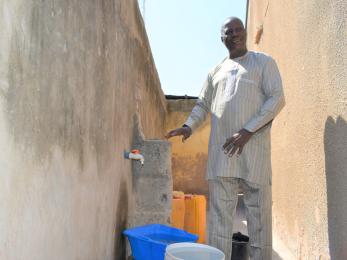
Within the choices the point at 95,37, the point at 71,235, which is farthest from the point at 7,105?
the point at 95,37

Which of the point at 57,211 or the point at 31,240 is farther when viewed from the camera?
the point at 57,211

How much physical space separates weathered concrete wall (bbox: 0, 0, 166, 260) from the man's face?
0.77 m

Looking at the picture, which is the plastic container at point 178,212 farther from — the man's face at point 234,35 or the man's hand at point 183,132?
the man's face at point 234,35

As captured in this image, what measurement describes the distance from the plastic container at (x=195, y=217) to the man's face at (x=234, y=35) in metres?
2.00

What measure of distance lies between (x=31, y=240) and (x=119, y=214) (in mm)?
1350

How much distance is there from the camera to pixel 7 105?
1067 millimetres

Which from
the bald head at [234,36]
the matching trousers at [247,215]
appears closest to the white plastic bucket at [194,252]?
the matching trousers at [247,215]

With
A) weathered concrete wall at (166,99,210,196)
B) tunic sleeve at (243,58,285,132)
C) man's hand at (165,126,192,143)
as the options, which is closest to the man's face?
tunic sleeve at (243,58,285,132)

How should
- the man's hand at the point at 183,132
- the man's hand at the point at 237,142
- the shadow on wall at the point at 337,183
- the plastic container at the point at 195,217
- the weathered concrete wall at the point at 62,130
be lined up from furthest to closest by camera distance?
the plastic container at the point at 195,217 < the man's hand at the point at 183,132 < the man's hand at the point at 237,142 < the shadow on wall at the point at 337,183 < the weathered concrete wall at the point at 62,130

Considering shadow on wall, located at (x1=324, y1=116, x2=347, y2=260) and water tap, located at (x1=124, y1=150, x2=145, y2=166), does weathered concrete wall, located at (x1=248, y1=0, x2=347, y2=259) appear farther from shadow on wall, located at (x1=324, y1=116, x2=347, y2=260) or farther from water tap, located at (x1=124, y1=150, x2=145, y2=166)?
water tap, located at (x1=124, y1=150, x2=145, y2=166)

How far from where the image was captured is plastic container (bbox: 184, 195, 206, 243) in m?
3.80

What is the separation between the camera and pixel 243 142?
2.03 metres

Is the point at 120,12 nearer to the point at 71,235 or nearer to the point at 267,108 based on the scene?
the point at 267,108

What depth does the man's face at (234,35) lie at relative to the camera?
2.30 m
